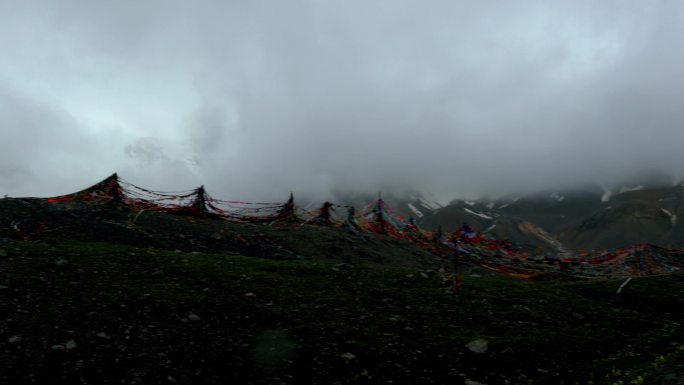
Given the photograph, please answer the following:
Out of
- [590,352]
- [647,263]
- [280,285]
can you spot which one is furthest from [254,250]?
[647,263]

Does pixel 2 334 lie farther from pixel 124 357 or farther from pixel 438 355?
pixel 438 355

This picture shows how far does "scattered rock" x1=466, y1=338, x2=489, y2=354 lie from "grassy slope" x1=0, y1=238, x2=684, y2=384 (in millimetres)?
146

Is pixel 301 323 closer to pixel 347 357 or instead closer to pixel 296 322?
pixel 296 322

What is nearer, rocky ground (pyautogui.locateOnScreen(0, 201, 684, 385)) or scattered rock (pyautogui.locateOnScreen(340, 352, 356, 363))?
rocky ground (pyautogui.locateOnScreen(0, 201, 684, 385))

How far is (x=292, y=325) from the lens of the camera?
10922 mm

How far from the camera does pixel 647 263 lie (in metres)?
28.3

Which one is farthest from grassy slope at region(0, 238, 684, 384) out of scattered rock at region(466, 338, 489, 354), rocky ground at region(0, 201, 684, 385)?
scattered rock at region(466, 338, 489, 354)

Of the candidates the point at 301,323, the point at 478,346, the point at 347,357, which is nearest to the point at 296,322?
the point at 301,323

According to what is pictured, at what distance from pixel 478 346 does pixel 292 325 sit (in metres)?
4.24

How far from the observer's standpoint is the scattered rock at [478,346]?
400 inches

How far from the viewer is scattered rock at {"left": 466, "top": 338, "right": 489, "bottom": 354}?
33.3 ft

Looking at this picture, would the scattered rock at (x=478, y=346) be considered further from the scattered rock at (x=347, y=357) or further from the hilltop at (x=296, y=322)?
the scattered rock at (x=347, y=357)

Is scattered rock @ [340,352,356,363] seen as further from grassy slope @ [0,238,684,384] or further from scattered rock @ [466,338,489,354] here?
scattered rock @ [466,338,489,354]

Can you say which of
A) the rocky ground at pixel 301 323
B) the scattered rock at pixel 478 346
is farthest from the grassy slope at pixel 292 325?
the scattered rock at pixel 478 346
